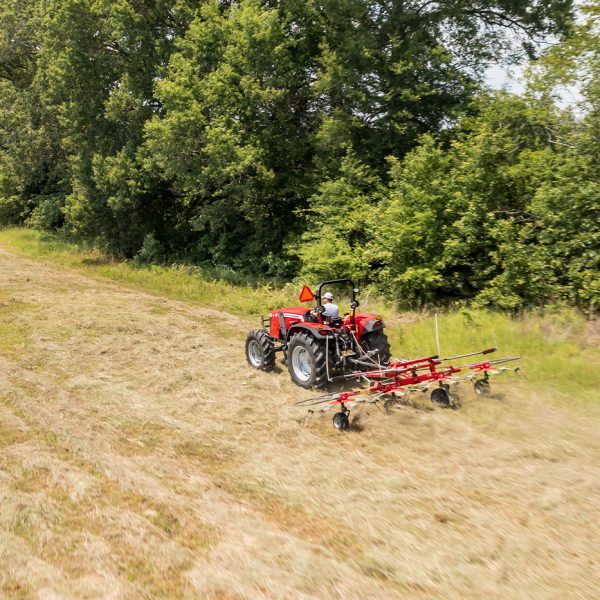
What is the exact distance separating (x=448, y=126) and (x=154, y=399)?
12.0 m

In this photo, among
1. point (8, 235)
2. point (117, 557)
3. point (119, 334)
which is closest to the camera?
point (117, 557)

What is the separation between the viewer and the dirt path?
365 centimetres

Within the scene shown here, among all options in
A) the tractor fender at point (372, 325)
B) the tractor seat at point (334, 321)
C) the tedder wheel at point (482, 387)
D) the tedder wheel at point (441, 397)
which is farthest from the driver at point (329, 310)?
the tedder wheel at point (482, 387)

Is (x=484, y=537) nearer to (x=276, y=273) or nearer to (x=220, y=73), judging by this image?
(x=276, y=273)

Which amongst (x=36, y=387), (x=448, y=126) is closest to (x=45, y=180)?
(x=448, y=126)

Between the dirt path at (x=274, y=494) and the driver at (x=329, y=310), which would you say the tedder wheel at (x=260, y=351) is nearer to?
the dirt path at (x=274, y=494)

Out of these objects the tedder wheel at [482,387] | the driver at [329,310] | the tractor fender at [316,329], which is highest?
the driver at [329,310]

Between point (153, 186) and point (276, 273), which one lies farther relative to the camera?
point (153, 186)

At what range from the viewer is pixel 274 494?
488cm

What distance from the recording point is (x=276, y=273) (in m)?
17.7

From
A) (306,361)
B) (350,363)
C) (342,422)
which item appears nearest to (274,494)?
(342,422)

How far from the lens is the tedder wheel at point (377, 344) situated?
7906mm

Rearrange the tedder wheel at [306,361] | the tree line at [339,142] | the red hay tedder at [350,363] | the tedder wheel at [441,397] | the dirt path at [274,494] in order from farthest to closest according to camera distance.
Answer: the tree line at [339,142], the tedder wheel at [306,361], the tedder wheel at [441,397], the red hay tedder at [350,363], the dirt path at [274,494]

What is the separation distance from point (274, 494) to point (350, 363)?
3.14 m
